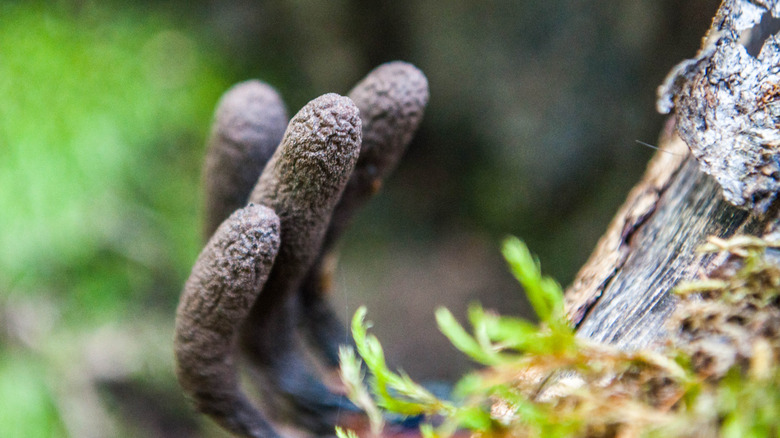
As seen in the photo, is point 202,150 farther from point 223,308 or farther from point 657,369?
point 657,369

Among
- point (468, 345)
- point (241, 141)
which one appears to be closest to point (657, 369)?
point (468, 345)

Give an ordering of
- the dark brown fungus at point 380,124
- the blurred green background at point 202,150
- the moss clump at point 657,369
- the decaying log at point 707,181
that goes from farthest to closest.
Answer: the blurred green background at point 202,150, the dark brown fungus at point 380,124, the decaying log at point 707,181, the moss clump at point 657,369

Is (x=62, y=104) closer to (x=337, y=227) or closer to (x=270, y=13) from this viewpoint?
(x=270, y=13)

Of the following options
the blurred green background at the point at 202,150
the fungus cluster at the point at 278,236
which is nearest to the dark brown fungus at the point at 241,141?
the fungus cluster at the point at 278,236

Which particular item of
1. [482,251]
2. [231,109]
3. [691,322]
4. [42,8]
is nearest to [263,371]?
[231,109]

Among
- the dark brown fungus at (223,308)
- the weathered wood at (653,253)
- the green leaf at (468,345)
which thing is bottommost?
the dark brown fungus at (223,308)

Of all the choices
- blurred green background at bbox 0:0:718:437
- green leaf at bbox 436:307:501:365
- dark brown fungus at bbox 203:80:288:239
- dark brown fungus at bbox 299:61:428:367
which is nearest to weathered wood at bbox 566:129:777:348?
green leaf at bbox 436:307:501:365

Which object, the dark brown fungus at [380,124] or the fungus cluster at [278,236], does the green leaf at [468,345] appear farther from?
the dark brown fungus at [380,124]

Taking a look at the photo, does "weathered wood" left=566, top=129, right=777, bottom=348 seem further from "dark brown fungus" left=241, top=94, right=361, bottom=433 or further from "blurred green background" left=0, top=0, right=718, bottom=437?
"blurred green background" left=0, top=0, right=718, bottom=437
